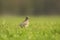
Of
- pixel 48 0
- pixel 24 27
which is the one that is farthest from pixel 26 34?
pixel 48 0

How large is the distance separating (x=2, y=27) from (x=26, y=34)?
1.49 meters

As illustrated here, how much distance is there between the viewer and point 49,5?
31391 millimetres

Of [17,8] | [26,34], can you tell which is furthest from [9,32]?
[17,8]

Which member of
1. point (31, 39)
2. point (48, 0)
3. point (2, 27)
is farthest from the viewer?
point (48, 0)

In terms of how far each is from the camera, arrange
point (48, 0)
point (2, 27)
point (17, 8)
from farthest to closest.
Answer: point (48, 0)
point (17, 8)
point (2, 27)

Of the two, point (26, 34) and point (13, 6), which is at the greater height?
point (26, 34)

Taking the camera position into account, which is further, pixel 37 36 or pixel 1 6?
pixel 1 6

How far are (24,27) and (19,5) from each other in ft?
68.3

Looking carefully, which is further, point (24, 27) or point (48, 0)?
point (48, 0)

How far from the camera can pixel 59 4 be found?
31250 millimetres

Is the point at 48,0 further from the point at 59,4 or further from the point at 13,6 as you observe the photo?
the point at 13,6

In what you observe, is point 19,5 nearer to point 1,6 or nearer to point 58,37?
point 1,6

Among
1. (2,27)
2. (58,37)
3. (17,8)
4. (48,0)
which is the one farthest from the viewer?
(48,0)

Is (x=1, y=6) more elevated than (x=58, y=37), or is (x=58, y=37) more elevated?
(x=58, y=37)
